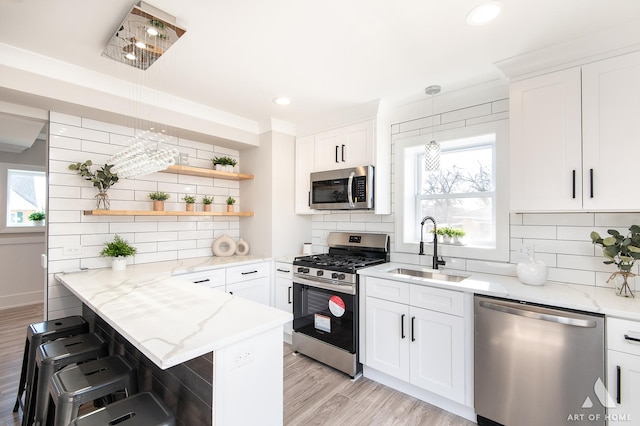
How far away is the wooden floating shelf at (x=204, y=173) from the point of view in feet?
9.77

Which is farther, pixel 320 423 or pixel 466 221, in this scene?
pixel 466 221

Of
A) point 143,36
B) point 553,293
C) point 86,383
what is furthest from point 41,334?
point 553,293

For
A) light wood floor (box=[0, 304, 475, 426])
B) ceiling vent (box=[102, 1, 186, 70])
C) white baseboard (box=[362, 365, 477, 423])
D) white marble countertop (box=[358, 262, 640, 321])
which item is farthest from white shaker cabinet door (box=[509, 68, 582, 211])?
ceiling vent (box=[102, 1, 186, 70])

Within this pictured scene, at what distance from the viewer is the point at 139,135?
76.9 inches

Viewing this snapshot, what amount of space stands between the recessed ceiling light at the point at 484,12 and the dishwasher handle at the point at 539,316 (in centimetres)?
167

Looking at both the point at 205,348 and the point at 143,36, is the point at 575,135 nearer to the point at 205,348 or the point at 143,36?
the point at 205,348

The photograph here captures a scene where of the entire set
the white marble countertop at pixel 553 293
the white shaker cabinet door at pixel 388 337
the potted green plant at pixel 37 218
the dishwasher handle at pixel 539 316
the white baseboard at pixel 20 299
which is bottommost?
the white baseboard at pixel 20 299

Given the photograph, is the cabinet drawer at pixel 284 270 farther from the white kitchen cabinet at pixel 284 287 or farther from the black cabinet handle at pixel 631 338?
the black cabinet handle at pixel 631 338

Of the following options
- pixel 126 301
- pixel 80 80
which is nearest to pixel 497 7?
pixel 126 301

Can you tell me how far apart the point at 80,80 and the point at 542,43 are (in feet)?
10.7

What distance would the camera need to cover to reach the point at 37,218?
4629 millimetres

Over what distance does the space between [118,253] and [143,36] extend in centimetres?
174

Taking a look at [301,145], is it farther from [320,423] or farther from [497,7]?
[320,423]

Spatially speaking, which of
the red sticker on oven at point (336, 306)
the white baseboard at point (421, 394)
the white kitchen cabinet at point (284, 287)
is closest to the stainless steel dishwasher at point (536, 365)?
the white baseboard at point (421, 394)
